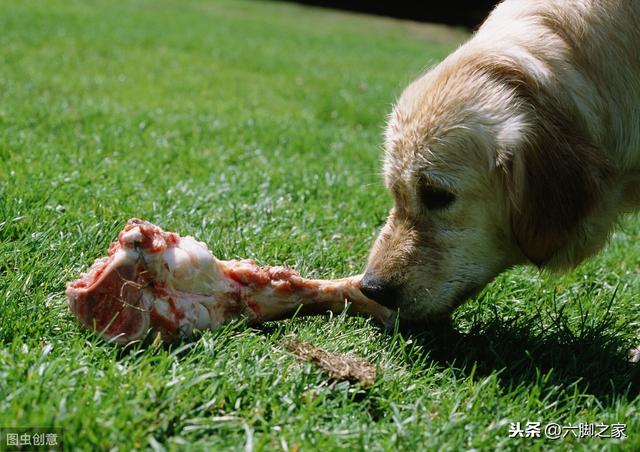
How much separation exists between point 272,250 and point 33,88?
5255 millimetres

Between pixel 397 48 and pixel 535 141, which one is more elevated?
pixel 535 141

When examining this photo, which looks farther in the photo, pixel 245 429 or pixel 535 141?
pixel 535 141

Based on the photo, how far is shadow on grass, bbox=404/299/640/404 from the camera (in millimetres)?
3053

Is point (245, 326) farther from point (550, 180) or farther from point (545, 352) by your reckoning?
point (550, 180)

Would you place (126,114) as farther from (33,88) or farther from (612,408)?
Result: (612,408)

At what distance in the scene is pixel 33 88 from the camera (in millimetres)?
8188

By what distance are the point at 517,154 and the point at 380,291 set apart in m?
0.83

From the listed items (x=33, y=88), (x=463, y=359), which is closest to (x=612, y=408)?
(x=463, y=359)

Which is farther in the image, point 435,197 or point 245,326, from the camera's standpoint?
point 435,197

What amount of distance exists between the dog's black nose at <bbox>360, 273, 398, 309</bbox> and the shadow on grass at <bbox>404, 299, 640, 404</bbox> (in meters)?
0.18

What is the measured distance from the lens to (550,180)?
3.10m

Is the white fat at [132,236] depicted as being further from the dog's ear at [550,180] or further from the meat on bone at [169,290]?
the dog's ear at [550,180]

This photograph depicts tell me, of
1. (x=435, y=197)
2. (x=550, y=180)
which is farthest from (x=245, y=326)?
(x=550, y=180)

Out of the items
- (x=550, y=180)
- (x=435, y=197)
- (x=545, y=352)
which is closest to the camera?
(x=550, y=180)
